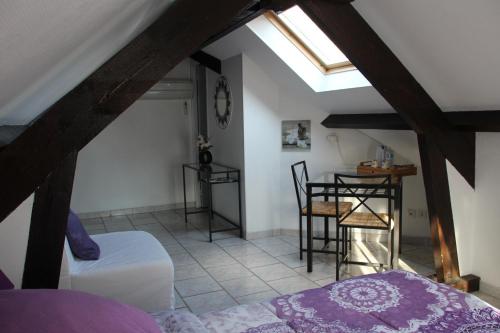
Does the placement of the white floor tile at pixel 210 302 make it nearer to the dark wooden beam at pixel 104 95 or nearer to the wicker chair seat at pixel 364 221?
the wicker chair seat at pixel 364 221

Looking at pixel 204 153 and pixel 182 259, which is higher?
pixel 204 153

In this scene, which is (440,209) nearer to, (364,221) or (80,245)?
(364,221)

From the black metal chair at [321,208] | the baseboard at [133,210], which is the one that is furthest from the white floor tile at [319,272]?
the baseboard at [133,210]

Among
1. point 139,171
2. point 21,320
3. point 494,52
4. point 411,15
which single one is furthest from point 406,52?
point 139,171

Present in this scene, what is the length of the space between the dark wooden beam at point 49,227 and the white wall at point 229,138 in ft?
8.92

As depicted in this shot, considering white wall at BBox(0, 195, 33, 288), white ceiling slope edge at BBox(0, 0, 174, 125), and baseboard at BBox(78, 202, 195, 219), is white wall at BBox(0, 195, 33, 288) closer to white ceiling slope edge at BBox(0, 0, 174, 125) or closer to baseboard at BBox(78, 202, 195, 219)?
white ceiling slope edge at BBox(0, 0, 174, 125)

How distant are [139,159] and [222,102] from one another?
63.5 inches

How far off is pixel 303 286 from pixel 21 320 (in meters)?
2.47

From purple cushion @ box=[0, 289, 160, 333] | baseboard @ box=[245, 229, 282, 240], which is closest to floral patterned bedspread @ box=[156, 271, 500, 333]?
purple cushion @ box=[0, 289, 160, 333]

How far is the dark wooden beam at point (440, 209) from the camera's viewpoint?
3141 mm

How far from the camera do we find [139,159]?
5.99m

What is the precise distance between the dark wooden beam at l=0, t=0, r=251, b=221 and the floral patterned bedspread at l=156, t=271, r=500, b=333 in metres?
0.94

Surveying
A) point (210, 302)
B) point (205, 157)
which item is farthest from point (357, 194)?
point (205, 157)

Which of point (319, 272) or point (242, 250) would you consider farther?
point (242, 250)
